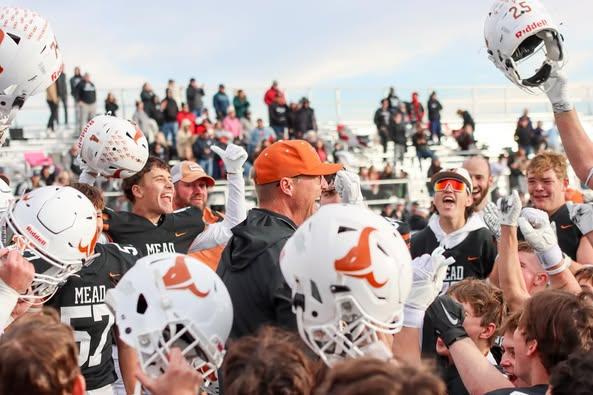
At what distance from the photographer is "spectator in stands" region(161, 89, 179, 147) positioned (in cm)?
2016

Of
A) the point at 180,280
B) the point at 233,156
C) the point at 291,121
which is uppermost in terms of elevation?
the point at 233,156

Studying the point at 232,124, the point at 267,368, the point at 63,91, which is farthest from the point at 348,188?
the point at 63,91

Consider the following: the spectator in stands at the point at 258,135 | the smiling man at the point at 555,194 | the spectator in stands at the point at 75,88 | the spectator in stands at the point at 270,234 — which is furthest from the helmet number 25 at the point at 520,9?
the spectator in stands at the point at 75,88

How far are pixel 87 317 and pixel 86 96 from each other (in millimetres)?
16322

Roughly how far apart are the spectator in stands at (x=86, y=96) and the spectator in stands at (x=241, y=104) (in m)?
3.55

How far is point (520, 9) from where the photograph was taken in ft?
12.4

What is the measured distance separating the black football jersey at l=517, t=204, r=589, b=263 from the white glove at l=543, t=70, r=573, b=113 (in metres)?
2.37

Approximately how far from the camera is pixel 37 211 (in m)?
3.53

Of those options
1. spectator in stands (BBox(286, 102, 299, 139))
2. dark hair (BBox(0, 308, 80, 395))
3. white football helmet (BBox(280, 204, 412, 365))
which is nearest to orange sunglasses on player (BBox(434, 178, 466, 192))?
white football helmet (BBox(280, 204, 412, 365))

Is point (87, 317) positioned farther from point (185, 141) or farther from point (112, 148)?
point (185, 141)

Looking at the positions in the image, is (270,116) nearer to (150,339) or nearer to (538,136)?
(538,136)

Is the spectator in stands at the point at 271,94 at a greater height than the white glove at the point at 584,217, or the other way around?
the spectator in stands at the point at 271,94

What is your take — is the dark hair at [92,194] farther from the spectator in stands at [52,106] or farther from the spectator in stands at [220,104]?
the spectator in stands at [220,104]

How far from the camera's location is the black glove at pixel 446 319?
132 inches
